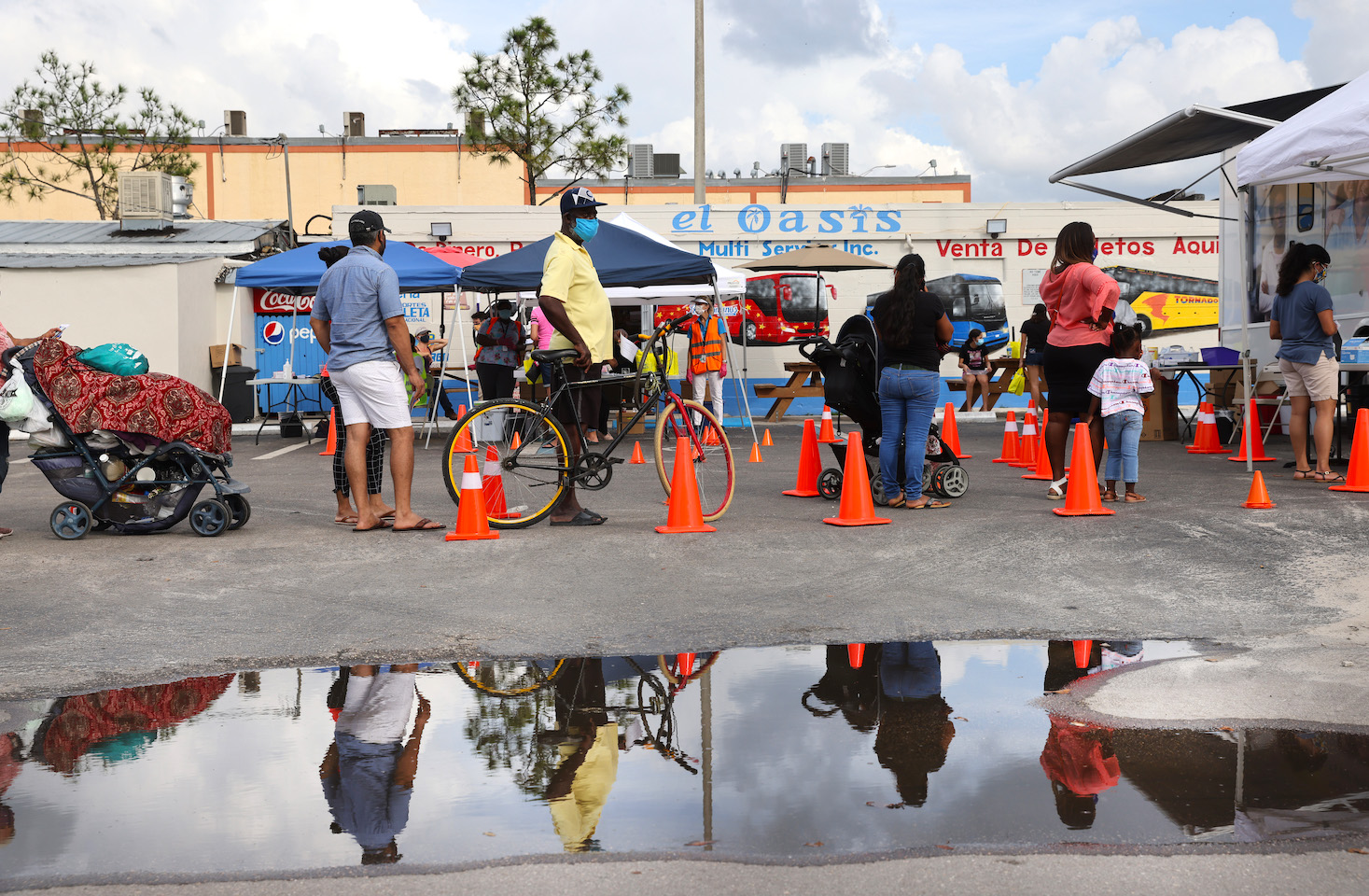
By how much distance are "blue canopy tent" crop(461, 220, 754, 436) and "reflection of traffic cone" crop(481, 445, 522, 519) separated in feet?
18.3

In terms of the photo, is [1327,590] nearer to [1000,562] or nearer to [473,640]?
[1000,562]

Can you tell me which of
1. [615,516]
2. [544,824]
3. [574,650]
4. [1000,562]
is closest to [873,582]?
[1000,562]

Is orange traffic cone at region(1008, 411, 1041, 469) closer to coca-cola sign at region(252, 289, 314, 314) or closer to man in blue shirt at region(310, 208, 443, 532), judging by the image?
man in blue shirt at region(310, 208, 443, 532)

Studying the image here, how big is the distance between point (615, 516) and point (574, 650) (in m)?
3.72

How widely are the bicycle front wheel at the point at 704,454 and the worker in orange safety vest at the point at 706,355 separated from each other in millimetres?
8427

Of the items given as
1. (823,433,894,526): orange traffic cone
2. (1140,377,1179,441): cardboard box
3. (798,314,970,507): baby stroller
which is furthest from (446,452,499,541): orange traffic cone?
(1140,377,1179,441): cardboard box

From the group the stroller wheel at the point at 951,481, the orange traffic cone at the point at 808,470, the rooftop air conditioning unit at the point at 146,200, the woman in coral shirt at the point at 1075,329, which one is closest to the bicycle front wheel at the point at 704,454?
the orange traffic cone at the point at 808,470

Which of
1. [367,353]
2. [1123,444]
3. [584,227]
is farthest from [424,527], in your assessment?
[1123,444]

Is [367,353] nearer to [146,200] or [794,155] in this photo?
[146,200]

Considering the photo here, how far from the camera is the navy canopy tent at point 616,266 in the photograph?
13.7 metres

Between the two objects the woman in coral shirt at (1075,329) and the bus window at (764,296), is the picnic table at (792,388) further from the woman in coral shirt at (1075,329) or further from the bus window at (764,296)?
the woman in coral shirt at (1075,329)

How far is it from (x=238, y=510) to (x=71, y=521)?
1.02m

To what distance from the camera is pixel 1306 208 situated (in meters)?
14.9

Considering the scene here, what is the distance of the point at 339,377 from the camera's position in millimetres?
7902
